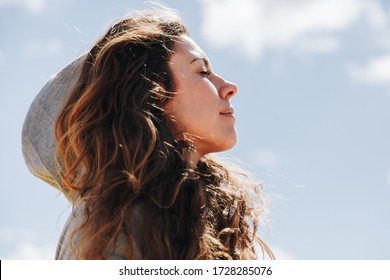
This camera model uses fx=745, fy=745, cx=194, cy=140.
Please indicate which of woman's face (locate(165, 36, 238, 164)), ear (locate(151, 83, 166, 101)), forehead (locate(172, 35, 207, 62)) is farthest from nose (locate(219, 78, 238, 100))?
ear (locate(151, 83, 166, 101))

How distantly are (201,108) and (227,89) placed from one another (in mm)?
191

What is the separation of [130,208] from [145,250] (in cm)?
21

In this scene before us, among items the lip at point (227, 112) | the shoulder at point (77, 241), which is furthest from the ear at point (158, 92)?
the shoulder at point (77, 241)

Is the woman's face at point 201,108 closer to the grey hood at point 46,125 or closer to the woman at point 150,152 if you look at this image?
the woman at point 150,152

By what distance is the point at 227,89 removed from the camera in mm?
3969

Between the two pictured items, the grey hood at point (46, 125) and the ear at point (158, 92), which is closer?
the ear at point (158, 92)

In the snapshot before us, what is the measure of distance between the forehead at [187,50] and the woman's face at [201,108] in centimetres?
3

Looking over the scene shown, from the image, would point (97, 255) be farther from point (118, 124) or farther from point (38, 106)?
point (38, 106)

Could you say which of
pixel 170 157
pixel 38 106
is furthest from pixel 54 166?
pixel 170 157

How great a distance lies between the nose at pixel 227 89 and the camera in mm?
3965

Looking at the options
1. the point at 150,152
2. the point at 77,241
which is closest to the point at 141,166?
the point at 150,152

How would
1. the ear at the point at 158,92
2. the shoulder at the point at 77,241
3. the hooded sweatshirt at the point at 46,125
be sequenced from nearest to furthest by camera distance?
the shoulder at the point at 77,241
the ear at the point at 158,92
the hooded sweatshirt at the point at 46,125

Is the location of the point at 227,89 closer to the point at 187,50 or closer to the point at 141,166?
the point at 187,50

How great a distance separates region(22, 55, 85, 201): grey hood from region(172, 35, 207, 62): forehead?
541mm
